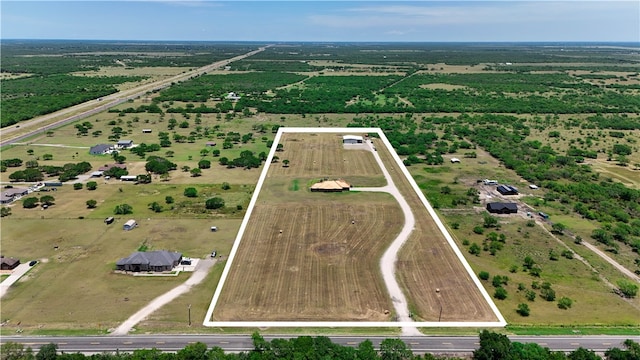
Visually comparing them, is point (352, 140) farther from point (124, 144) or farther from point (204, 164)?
point (124, 144)

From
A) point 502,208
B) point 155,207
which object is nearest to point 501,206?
point 502,208

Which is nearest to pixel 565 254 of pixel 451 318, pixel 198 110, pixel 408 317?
pixel 451 318

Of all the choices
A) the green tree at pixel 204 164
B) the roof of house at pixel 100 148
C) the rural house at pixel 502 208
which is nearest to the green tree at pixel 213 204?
the green tree at pixel 204 164

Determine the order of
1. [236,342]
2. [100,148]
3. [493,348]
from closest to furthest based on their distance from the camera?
[493,348], [236,342], [100,148]

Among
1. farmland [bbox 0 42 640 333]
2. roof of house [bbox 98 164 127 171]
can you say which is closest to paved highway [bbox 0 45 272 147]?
farmland [bbox 0 42 640 333]

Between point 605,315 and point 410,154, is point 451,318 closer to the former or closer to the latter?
point 605,315

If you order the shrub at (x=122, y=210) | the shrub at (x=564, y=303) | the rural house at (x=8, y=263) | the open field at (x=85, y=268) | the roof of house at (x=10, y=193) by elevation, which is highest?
the roof of house at (x=10, y=193)

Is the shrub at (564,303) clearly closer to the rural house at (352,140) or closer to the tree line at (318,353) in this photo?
the tree line at (318,353)
